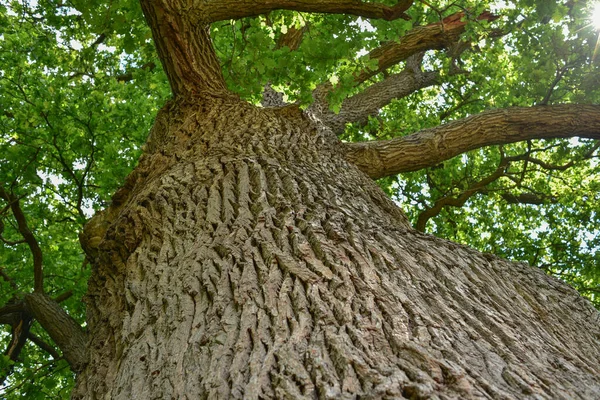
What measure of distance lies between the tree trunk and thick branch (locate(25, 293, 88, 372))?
1.28 metres

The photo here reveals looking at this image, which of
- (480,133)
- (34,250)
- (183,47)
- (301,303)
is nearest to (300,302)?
(301,303)

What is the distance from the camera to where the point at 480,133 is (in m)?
5.57

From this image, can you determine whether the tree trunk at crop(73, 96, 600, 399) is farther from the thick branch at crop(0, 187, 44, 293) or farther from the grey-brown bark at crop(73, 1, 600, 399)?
the thick branch at crop(0, 187, 44, 293)

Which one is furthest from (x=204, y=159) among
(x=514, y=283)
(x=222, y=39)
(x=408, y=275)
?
(x=222, y=39)

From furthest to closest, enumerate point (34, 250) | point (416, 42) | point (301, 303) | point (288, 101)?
point (416, 42)
point (288, 101)
point (34, 250)
point (301, 303)

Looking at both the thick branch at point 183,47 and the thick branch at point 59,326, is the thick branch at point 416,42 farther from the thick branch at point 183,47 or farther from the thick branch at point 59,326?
the thick branch at point 59,326

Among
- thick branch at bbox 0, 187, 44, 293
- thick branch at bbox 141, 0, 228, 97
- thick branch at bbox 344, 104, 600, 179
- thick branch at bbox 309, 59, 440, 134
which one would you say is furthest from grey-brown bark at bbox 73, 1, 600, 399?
thick branch at bbox 309, 59, 440, 134

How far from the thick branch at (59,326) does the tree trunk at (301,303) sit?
1281 mm

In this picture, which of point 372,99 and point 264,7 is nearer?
point 264,7

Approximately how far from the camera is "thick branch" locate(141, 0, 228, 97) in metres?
4.31

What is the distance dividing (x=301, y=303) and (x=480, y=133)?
13.7ft

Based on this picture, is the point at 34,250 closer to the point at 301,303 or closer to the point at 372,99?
the point at 301,303

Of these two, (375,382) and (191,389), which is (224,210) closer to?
(191,389)

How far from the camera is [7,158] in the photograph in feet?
26.0
